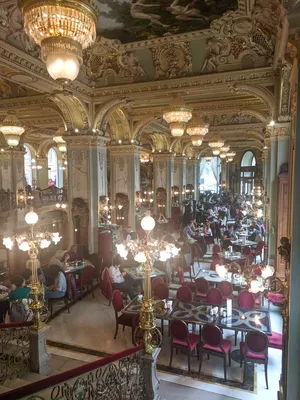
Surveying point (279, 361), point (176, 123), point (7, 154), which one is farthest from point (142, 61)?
point (7, 154)

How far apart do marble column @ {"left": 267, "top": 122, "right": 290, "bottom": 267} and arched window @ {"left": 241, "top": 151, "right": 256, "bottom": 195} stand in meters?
21.4

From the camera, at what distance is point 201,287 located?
7629 millimetres

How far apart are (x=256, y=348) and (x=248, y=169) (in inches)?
1024

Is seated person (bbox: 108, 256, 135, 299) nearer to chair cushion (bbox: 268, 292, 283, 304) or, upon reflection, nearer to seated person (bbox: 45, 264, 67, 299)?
seated person (bbox: 45, 264, 67, 299)

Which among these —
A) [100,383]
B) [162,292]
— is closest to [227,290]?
[162,292]

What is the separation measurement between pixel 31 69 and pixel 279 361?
8303 millimetres

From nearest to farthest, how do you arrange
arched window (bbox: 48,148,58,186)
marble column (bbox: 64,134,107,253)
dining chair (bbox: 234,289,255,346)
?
1. dining chair (bbox: 234,289,255,346)
2. marble column (bbox: 64,134,107,253)
3. arched window (bbox: 48,148,58,186)

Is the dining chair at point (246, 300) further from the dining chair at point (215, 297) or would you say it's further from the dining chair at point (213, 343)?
the dining chair at point (213, 343)

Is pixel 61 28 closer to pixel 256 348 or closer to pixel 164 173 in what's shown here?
pixel 256 348

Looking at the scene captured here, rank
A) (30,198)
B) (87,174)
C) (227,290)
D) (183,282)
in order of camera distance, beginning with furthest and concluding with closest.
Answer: (30,198) → (87,174) → (183,282) → (227,290)

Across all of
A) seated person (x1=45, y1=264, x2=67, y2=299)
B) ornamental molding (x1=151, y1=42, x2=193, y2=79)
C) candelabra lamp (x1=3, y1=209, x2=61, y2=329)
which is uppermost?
ornamental molding (x1=151, y1=42, x2=193, y2=79)

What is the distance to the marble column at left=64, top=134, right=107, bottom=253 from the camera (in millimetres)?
10406

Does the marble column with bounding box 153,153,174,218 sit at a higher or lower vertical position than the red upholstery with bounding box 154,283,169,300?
higher

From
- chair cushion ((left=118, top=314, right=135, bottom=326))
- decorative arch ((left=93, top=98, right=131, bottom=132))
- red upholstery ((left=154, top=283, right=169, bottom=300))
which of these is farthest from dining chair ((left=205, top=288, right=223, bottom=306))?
decorative arch ((left=93, top=98, right=131, bottom=132))
